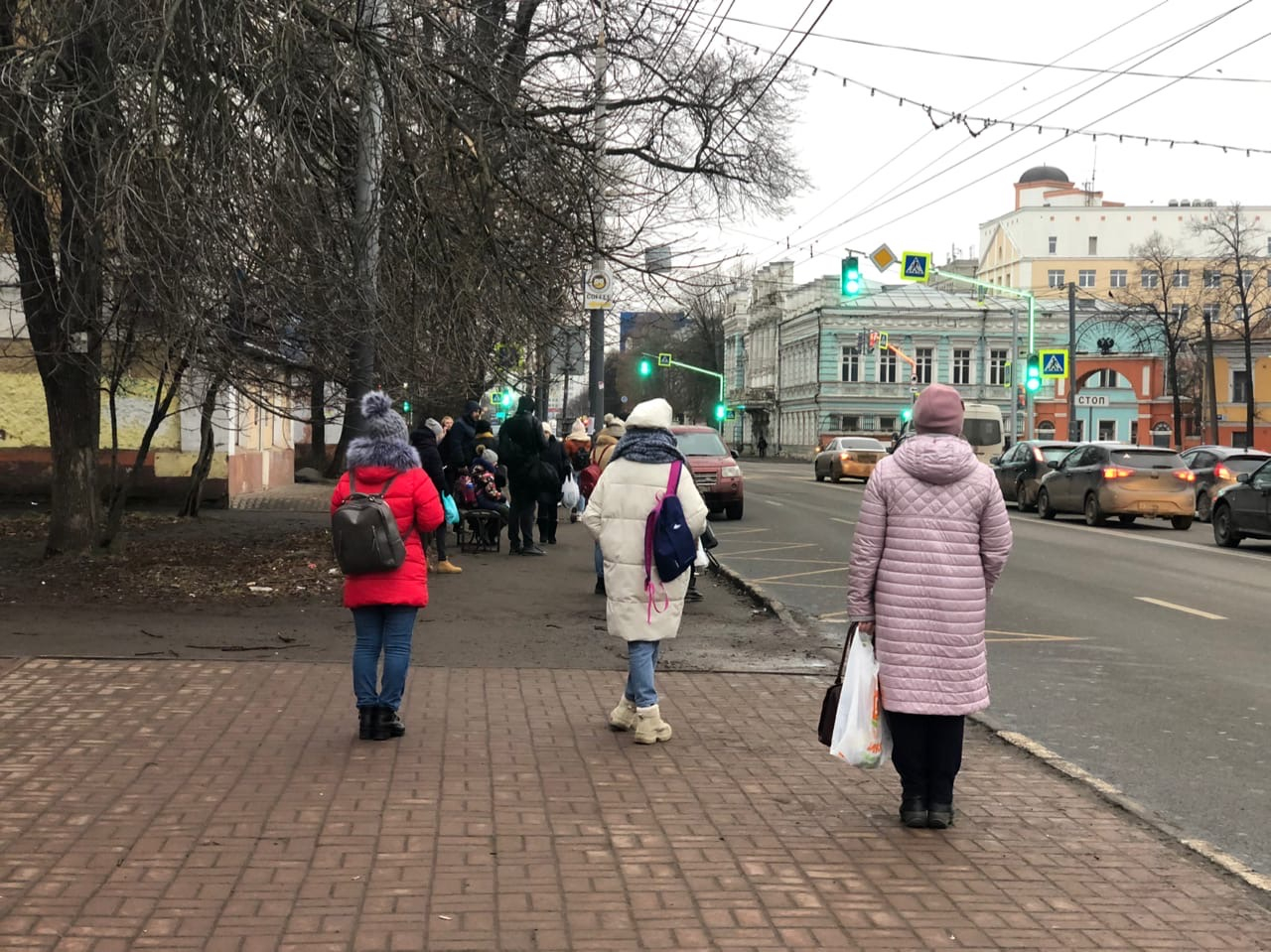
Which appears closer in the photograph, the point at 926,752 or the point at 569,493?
the point at 926,752

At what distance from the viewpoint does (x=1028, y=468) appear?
1164 inches

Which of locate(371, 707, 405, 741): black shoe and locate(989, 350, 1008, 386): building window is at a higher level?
locate(989, 350, 1008, 386): building window

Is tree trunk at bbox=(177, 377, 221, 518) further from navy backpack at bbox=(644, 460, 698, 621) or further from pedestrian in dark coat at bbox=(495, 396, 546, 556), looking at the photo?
navy backpack at bbox=(644, 460, 698, 621)

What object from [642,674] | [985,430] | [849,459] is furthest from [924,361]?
[642,674]

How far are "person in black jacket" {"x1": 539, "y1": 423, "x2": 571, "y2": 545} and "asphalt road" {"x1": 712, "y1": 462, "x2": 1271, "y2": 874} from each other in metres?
2.22

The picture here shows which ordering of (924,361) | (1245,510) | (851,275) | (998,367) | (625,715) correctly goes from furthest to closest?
(924,361) < (998,367) < (851,275) < (1245,510) < (625,715)

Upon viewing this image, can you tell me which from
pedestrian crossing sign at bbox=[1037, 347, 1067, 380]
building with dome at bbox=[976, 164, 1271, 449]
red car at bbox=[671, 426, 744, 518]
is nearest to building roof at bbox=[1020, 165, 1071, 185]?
building with dome at bbox=[976, 164, 1271, 449]

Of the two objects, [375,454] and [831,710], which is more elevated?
[375,454]

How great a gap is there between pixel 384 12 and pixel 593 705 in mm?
5648

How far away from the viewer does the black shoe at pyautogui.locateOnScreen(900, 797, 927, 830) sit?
5598 millimetres

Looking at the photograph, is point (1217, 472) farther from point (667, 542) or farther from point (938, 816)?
point (938, 816)

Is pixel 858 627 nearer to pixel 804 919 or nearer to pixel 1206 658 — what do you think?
pixel 804 919

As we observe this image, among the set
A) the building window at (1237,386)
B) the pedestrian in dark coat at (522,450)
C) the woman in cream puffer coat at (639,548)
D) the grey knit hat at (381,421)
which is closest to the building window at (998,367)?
the building window at (1237,386)

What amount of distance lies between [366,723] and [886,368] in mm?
78057
